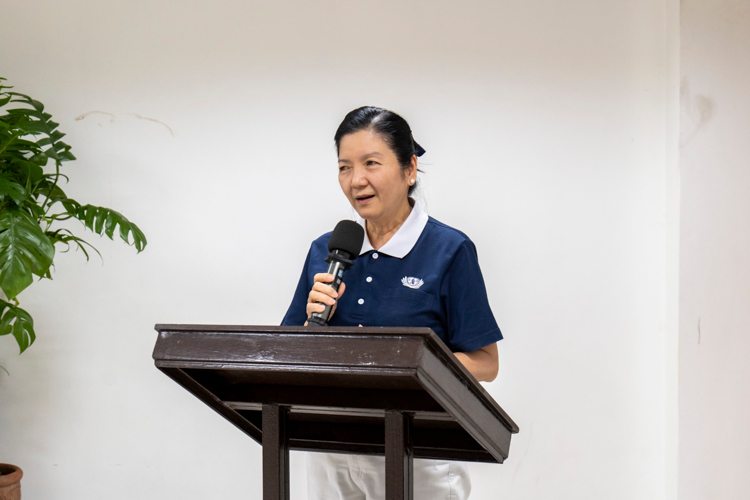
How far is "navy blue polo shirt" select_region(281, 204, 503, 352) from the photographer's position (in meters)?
1.46

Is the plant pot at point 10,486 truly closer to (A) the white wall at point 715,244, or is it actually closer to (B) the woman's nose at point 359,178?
(B) the woman's nose at point 359,178

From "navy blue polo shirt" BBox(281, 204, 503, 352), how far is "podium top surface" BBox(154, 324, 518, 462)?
1.22 ft

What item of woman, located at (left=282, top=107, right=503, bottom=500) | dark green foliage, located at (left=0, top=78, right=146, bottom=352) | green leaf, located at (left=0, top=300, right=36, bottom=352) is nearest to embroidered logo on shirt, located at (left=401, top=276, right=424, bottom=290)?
woman, located at (left=282, top=107, right=503, bottom=500)

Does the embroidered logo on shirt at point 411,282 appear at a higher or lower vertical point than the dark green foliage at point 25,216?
lower

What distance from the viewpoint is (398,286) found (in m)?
1.49

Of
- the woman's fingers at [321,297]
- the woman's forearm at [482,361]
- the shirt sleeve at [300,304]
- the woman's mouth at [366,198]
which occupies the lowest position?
the woman's forearm at [482,361]

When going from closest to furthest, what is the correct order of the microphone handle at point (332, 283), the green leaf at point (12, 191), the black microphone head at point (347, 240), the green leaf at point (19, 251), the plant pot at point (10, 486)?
the microphone handle at point (332, 283) → the black microphone head at point (347, 240) → the green leaf at point (19, 251) → the green leaf at point (12, 191) → the plant pot at point (10, 486)

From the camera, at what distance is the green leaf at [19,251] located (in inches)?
69.0

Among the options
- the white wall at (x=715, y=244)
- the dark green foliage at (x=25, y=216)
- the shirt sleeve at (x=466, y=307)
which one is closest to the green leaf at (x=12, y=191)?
the dark green foliage at (x=25, y=216)

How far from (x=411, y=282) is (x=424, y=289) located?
0.12ft

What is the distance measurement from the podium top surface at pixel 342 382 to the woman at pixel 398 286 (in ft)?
1.13

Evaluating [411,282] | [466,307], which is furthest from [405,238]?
[466,307]

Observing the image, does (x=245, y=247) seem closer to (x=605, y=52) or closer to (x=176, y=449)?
(x=176, y=449)

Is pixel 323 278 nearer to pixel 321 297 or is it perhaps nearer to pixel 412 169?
pixel 321 297
